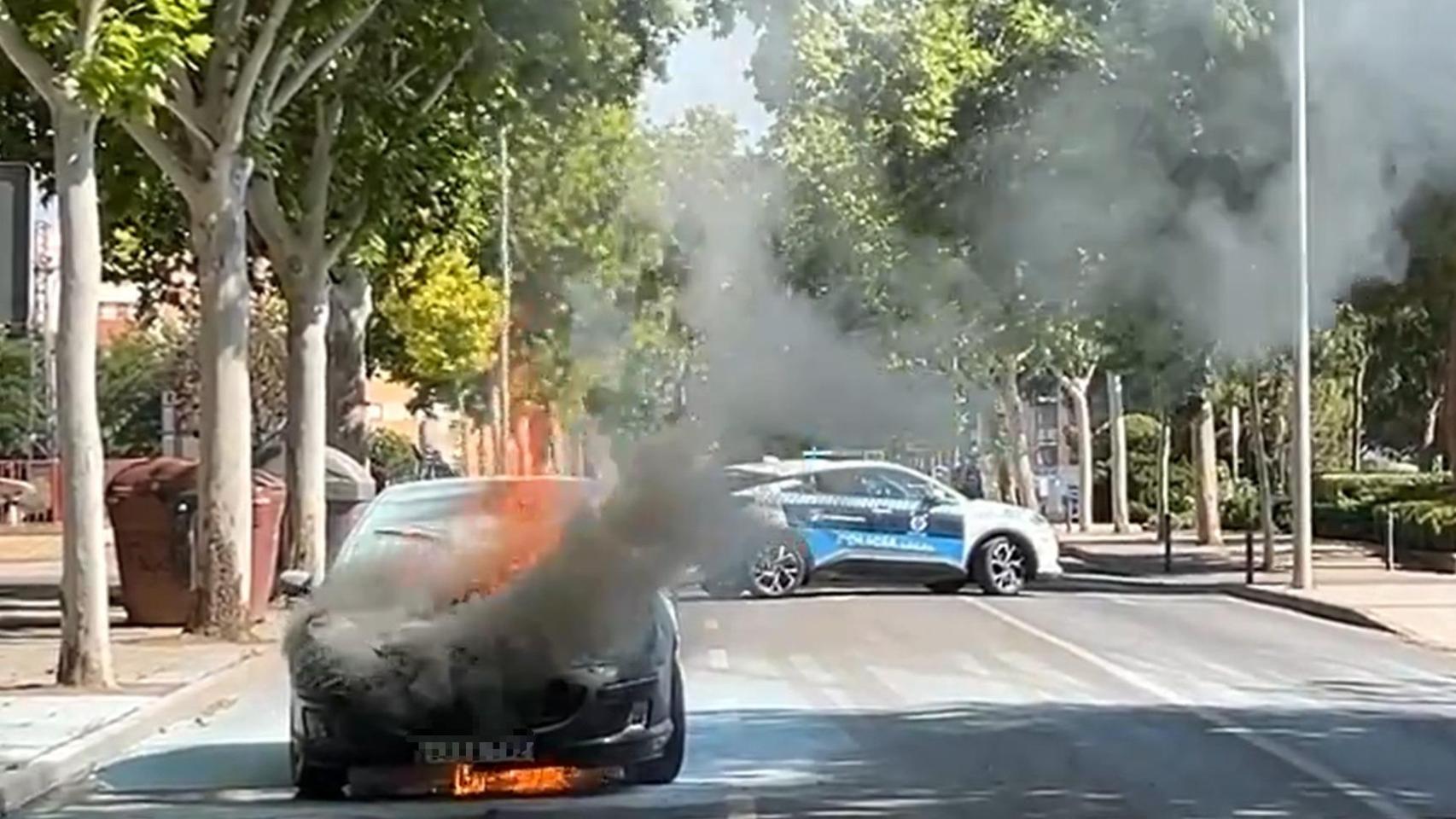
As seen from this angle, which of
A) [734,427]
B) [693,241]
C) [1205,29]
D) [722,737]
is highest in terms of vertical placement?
[1205,29]

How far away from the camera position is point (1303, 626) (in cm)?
2878

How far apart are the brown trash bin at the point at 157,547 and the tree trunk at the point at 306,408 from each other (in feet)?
7.69

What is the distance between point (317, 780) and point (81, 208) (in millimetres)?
7719

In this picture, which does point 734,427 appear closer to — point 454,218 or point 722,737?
point 722,737

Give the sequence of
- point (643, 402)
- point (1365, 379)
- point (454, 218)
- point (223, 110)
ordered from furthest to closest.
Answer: point (1365, 379) → point (454, 218) → point (223, 110) → point (643, 402)

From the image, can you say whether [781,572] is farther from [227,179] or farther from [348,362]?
[227,179]

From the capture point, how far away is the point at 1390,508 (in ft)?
136

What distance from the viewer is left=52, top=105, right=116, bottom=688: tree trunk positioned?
20281 millimetres

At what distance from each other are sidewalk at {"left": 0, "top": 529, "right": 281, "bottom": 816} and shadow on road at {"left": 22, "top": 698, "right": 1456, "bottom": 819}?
0.45m

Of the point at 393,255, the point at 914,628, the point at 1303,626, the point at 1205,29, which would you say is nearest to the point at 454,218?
the point at 393,255

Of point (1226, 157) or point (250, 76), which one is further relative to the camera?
point (250, 76)

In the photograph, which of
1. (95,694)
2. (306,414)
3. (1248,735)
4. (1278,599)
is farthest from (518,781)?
(1278,599)

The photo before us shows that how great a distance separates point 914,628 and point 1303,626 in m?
4.61

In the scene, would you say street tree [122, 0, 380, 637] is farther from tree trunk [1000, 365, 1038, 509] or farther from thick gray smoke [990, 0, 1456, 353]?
tree trunk [1000, 365, 1038, 509]
